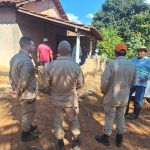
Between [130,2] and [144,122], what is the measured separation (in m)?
31.7

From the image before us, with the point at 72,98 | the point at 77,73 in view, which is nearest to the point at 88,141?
the point at 72,98

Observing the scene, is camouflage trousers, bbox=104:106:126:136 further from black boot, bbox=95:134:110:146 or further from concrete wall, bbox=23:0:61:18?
concrete wall, bbox=23:0:61:18

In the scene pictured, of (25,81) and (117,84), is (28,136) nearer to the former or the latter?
(25,81)

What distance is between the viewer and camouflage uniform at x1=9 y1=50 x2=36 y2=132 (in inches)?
224

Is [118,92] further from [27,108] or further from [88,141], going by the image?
[27,108]

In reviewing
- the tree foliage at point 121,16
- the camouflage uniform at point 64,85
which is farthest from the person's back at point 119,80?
the tree foliage at point 121,16

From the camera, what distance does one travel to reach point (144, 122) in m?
7.93

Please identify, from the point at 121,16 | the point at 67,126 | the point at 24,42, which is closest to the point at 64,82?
the point at 24,42

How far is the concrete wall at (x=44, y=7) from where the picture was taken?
18222mm

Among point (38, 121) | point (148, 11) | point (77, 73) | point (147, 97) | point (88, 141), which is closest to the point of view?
point (77, 73)

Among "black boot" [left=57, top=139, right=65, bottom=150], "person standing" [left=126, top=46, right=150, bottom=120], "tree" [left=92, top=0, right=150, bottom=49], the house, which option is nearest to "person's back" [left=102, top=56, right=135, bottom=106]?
"black boot" [left=57, top=139, right=65, bottom=150]

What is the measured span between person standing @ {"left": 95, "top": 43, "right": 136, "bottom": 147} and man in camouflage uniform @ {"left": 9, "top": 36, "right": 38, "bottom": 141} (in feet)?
4.45

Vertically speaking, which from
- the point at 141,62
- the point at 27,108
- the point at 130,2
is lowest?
the point at 27,108

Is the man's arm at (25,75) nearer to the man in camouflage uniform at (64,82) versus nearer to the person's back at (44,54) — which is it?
the man in camouflage uniform at (64,82)
